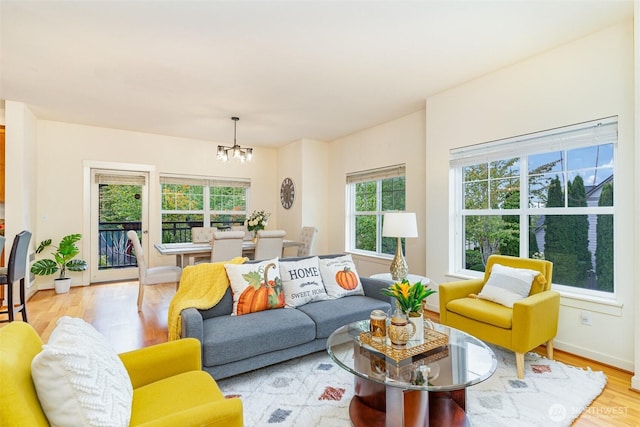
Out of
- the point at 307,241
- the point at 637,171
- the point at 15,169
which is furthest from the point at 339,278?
the point at 15,169

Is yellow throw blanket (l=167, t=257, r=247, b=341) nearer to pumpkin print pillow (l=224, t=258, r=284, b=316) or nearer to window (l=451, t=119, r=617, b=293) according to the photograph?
pumpkin print pillow (l=224, t=258, r=284, b=316)

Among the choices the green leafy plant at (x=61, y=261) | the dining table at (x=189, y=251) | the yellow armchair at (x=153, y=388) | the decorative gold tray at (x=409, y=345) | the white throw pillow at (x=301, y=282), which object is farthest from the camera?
the green leafy plant at (x=61, y=261)

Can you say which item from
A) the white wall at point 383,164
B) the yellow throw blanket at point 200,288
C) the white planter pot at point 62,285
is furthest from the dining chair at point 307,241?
the white planter pot at point 62,285

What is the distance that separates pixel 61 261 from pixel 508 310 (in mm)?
5774

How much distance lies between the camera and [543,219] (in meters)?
3.02

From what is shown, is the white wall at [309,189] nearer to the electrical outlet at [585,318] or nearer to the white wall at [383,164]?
the white wall at [383,164]

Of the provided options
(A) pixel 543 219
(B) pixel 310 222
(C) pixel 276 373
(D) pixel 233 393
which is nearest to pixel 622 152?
(A) pixel 543 219

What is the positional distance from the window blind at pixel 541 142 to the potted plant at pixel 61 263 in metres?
5.52

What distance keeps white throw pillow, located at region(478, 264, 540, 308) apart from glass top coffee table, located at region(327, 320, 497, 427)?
84 centimetres

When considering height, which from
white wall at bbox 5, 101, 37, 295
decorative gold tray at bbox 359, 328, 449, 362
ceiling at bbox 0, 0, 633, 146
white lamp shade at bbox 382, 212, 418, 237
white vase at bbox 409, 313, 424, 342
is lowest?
decorative gold tray at bbox 359, 328, 449, 362

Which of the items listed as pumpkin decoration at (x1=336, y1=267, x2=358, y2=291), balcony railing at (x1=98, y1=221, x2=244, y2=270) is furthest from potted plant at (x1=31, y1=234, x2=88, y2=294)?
pumpkin decoration at (x1=336, y1=267, x2=358, y2=291)

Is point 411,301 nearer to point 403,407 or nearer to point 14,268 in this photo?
point 403,407

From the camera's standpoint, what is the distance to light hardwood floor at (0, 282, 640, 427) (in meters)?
1.94

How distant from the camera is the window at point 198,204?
5.89 m
